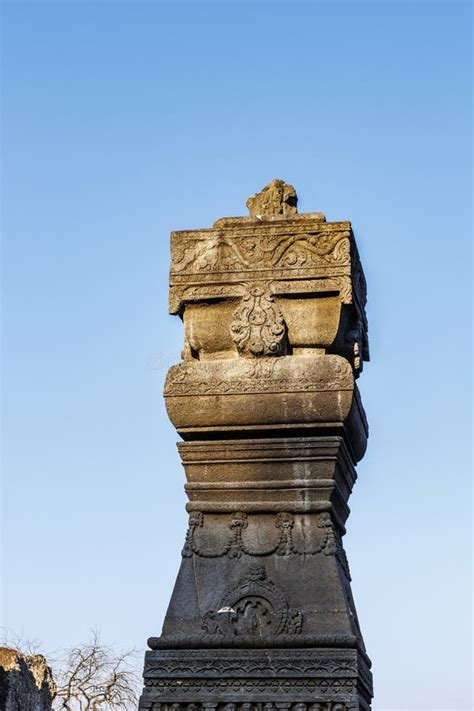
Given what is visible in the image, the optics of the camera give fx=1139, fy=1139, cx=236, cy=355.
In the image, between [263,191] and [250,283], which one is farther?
[263,191]

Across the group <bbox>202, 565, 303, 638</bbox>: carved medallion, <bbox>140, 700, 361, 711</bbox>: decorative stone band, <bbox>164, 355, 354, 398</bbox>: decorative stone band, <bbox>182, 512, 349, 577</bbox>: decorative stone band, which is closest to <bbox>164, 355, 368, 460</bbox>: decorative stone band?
<bbox>164, 355, 354, 398</bbox>: decorative stone band

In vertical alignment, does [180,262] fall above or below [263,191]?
below

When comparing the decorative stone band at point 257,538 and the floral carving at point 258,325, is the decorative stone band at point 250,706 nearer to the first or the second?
the decorative stone band at point 257,538

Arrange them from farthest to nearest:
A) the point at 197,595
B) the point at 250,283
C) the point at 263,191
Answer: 1. the point at 263,191
2. the point at 250,283
3. the point at 197,595

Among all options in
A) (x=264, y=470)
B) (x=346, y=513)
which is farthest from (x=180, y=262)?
(x=346, y=513)

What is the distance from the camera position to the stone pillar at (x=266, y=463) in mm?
5969

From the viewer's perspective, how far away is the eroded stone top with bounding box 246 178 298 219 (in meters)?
7.02

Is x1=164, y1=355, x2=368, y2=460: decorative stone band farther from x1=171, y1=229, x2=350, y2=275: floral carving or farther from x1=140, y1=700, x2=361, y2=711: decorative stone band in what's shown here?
x1=140, y1=700, x2=361, y2=711: decorative stone band

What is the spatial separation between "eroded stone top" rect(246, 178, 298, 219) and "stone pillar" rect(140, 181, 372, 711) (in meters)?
0.03

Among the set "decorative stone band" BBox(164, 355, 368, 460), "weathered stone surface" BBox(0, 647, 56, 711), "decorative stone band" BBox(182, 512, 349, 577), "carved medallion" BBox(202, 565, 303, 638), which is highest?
"weathered stone surface" BBox(0, 647, 56, 711)

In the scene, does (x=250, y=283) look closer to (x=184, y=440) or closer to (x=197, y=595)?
(x=184, y=440)

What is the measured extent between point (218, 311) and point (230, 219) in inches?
23.4

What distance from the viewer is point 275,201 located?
23.1ft

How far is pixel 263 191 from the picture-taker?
23.3 feet
